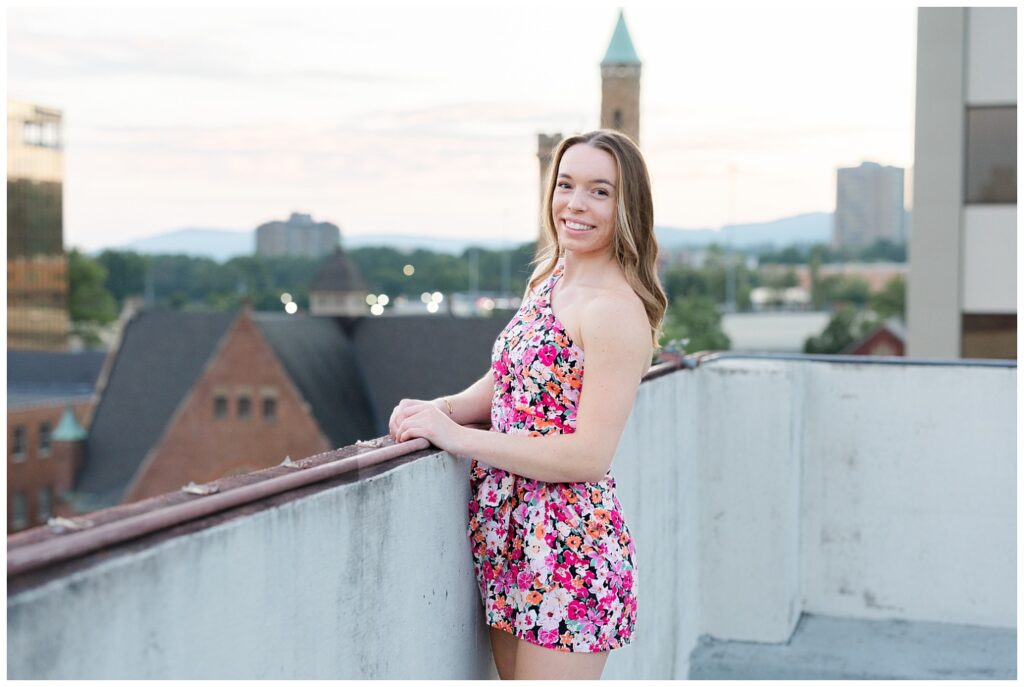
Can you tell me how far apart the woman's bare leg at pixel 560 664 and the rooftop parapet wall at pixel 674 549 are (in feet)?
0.64

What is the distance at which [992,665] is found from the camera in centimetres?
498

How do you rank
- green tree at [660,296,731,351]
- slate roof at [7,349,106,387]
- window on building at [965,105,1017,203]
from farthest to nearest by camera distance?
slate roof at [7,349,106,387] < green tree at [660,296,731,351] < window on building at [965,105,1017,203]

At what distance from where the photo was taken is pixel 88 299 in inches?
4023

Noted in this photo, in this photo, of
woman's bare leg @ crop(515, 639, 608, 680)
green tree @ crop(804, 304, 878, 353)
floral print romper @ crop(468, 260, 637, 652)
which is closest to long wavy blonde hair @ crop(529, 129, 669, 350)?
floral print romper @ crop(468, 260, 637, 652)

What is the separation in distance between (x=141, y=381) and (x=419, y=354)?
41.5ft

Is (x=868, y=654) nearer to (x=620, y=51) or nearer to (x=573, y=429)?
(x=573, y=429)

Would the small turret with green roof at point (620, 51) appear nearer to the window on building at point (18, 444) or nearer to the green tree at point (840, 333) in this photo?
the green tree at point (840, 333)

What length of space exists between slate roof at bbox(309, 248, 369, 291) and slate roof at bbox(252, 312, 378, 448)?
7284 millimetres

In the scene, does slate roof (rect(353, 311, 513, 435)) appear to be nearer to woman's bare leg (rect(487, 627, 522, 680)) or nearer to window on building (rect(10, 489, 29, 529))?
window on building (rect(10, 489, 29, 529))

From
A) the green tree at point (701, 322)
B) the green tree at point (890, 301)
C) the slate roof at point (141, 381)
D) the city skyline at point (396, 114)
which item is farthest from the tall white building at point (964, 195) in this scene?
the green tree at point (890, 301)

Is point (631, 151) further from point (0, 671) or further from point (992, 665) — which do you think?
point (992, 665)

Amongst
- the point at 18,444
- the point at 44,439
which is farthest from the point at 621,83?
the point at 18,444

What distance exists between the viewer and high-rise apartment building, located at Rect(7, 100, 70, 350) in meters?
86.6

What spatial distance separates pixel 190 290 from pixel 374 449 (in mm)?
95432
